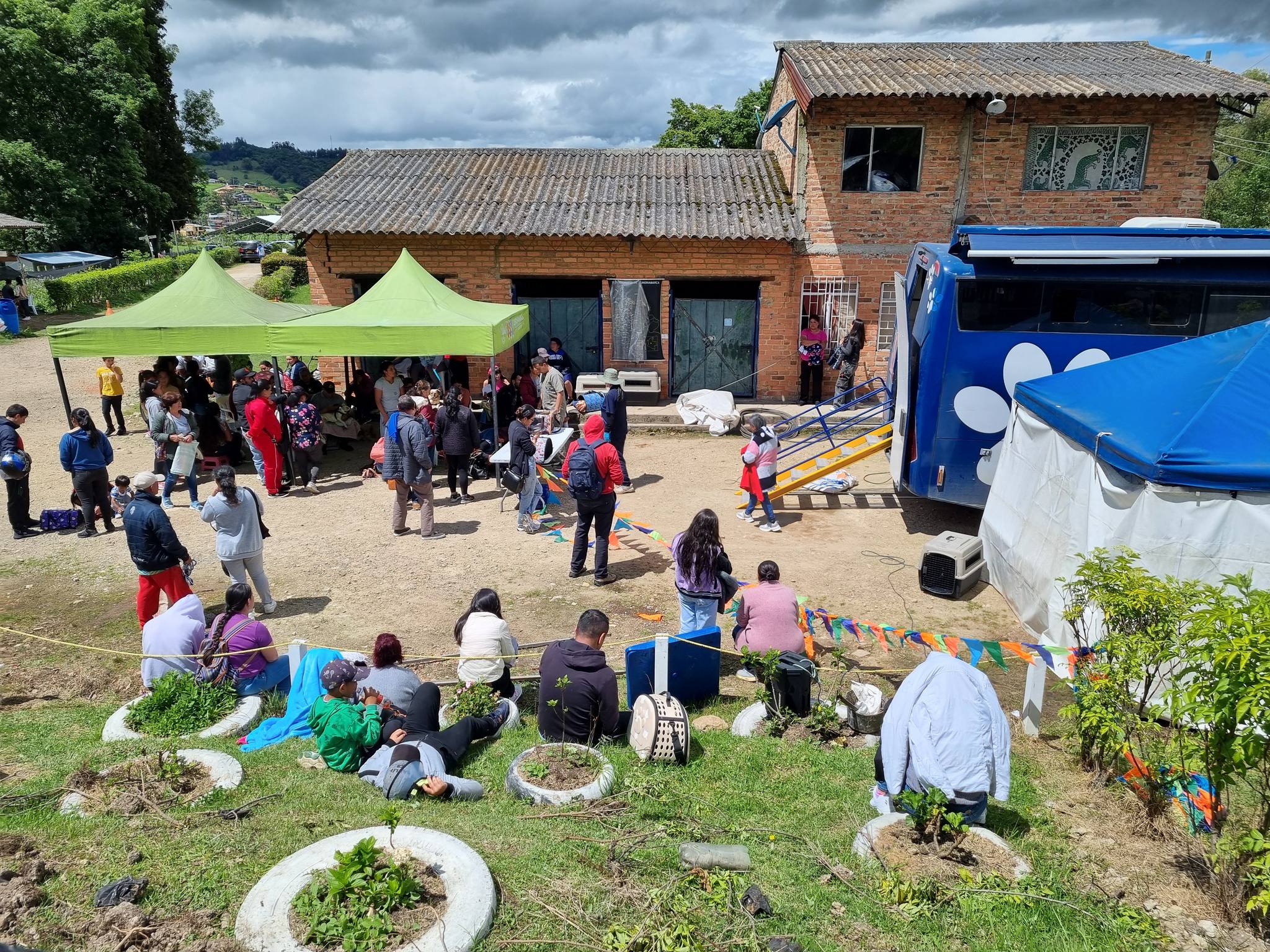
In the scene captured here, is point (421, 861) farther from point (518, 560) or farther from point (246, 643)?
point (518, 560)

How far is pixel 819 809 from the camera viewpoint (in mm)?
Result: 4871

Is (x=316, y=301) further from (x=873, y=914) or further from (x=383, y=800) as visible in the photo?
(x=873, y=914)

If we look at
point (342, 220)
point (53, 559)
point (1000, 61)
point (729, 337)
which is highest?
point (1000, 61)

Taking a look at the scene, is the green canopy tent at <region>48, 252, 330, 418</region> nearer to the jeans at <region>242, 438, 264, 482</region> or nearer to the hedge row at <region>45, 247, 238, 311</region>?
the jeans at <region>242, 438, 264, 482</region>

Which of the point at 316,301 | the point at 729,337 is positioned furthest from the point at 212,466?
the point at 729,337

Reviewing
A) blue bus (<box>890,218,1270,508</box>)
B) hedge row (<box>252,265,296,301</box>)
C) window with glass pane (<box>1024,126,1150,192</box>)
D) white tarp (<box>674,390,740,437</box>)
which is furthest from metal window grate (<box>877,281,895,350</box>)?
hedge row (<box>252,265,296,301</box>)

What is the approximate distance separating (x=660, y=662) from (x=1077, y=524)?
3923mm

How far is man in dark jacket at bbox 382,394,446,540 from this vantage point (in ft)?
31.6

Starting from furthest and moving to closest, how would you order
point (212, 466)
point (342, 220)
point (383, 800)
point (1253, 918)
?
point (342, 220) → point (212, 466) → point (383, 800) → point (1253, 918)

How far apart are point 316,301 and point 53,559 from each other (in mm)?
8113

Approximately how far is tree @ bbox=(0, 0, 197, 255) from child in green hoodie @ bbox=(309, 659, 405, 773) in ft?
109

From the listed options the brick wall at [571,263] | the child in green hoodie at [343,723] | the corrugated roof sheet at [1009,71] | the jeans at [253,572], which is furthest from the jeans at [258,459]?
the corrugated roof sheet at [1009,71]

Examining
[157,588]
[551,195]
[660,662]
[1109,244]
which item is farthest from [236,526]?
[551,195]

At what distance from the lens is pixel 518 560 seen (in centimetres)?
937
